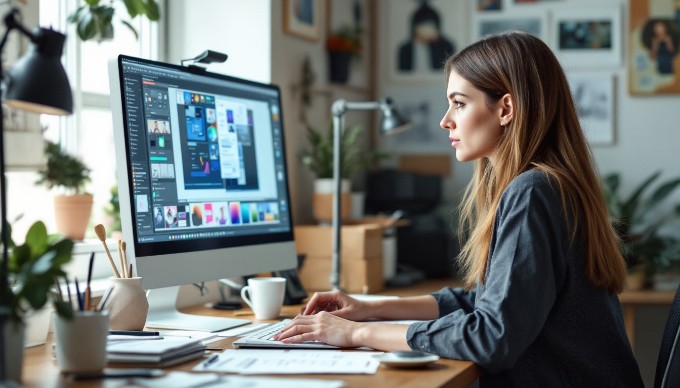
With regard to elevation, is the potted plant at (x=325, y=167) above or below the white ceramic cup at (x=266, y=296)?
above

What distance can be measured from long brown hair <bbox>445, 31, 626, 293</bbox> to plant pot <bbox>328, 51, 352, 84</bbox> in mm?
1528

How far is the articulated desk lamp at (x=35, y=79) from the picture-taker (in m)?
1.21

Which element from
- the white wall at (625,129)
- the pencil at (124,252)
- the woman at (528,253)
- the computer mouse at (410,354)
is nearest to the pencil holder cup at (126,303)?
the pencil at (124,252)

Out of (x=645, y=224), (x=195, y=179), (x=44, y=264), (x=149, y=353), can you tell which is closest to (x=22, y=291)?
(x=44, y=264)

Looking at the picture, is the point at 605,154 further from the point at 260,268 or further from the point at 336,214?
the point at 260,268

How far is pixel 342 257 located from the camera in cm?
268

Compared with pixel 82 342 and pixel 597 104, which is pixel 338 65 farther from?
pixel 82 342

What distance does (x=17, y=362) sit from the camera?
3.98 feet

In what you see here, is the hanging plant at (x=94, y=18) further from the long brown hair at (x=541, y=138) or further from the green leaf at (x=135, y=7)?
the long brown hair at (x=541, y=138)

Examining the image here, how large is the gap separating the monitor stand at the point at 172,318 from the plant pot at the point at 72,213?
0.38 meters

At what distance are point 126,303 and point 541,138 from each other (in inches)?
33.2

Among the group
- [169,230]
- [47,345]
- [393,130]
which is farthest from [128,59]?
[393,130]

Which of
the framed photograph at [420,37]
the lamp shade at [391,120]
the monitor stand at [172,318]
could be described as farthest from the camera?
the framed photograph at [420,37]

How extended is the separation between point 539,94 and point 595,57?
213 cm
